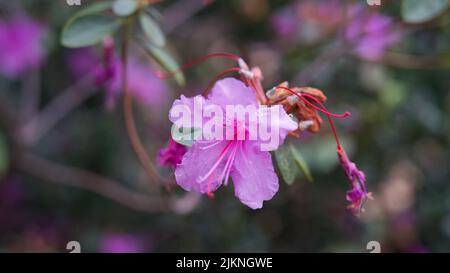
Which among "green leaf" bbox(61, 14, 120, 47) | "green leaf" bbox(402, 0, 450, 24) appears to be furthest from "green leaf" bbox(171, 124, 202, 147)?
"green leaf" bbox(402, 0, 450, 24)

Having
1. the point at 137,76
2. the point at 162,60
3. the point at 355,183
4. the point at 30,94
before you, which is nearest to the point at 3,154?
the point at 30,94

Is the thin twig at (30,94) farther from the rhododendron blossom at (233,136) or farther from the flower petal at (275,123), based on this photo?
the flower petal at (275,123)

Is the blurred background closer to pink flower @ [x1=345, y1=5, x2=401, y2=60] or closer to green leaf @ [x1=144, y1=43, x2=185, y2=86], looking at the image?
pink flower @ [x1=345, y1=5, x2=401, y2=60]


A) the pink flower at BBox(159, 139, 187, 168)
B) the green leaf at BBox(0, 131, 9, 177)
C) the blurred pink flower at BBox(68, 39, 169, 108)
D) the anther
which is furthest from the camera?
the blurred pink flower at BBox(68, 39, 169, 108)

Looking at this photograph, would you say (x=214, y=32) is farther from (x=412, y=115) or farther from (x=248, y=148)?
(x=248, y=148)

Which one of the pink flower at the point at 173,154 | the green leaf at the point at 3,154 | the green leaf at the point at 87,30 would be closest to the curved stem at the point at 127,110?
the green leaf at the point at 87,30
